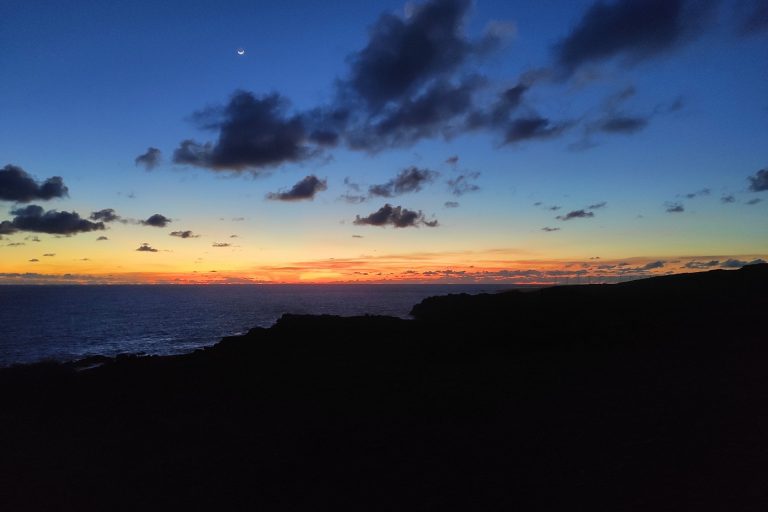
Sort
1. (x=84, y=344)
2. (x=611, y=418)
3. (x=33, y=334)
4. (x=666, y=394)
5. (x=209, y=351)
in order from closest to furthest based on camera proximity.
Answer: (x=611, y=418) < (x=666, y=394) < (x=209, y=351) < (x=84, y=344) < (x=33, y=334)

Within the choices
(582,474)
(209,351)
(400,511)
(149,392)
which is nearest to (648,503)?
(582,474)

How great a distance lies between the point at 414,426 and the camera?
17625mm

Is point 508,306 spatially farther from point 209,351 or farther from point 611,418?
point 611,418

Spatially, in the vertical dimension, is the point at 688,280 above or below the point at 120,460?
above

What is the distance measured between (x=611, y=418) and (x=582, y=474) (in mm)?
5063

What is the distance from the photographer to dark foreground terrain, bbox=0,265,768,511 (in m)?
11.7

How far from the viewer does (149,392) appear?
88.5ft

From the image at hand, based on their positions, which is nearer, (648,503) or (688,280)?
(648,503)

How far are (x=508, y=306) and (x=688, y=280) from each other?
34433 millimetres

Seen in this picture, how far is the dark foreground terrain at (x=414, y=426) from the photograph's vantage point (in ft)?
38.2

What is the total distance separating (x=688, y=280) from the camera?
2776 inches

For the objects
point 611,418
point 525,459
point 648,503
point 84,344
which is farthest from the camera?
point 84,344

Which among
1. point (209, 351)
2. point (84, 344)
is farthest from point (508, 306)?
point (84, 344)

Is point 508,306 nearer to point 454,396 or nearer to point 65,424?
point 454,396
